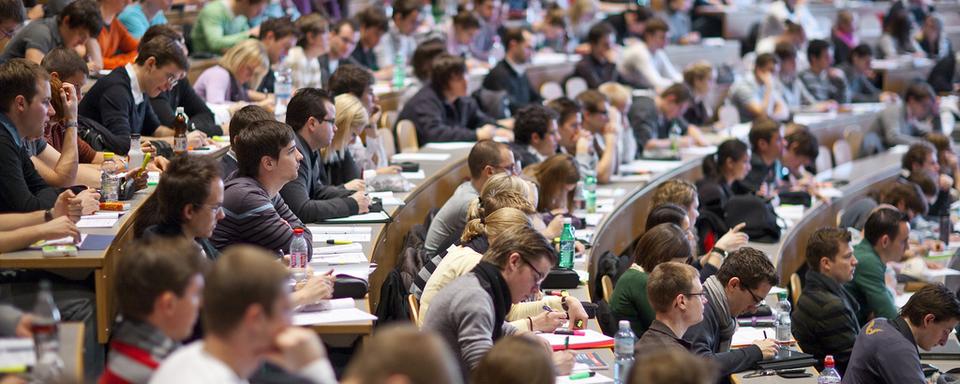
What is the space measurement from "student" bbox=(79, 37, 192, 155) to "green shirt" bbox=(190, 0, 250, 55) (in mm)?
2499

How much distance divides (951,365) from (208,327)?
4618 mm

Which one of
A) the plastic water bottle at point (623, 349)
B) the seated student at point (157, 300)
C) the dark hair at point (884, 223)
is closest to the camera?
the seated student at point (157, 300)

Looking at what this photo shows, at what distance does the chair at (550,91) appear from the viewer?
11391mm

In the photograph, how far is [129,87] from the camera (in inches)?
253

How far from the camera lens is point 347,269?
16.7ft

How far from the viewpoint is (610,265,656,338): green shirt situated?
5659 mm

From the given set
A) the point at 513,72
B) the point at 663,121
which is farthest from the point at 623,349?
the point at 513,72

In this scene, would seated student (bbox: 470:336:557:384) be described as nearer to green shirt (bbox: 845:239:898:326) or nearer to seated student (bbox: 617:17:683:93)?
green shirt (bbox: 845:239:898:326)

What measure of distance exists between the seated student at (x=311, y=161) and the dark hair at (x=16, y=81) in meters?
1.36

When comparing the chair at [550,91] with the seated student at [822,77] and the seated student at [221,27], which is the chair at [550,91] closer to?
the seated student at [822,77]

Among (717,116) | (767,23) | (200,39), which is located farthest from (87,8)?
(767,23)

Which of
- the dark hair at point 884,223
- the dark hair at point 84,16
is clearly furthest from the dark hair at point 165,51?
the dark hair at point 884,223

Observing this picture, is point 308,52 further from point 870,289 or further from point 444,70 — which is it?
point 870,289

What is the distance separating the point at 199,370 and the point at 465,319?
156cm
